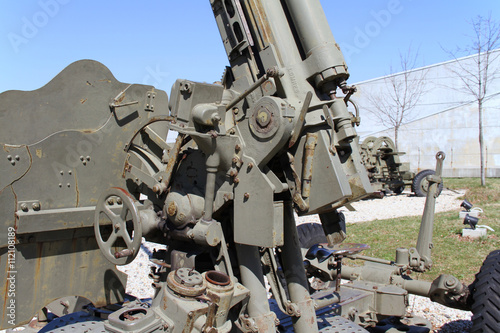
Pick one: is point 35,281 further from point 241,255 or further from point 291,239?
point 291,239

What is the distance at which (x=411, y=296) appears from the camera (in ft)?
19.5

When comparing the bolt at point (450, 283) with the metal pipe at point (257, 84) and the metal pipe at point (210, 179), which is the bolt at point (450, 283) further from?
the metal pipe at point (257, 84)

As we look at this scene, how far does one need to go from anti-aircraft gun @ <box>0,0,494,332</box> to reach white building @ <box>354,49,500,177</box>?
1954 centimetres

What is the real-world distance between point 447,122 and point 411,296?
19765 millimetres

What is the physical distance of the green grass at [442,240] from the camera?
6.70 meters

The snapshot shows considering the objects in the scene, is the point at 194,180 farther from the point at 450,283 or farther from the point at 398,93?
the point at 398,93

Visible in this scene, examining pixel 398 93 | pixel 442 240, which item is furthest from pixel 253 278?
pixel 398 93

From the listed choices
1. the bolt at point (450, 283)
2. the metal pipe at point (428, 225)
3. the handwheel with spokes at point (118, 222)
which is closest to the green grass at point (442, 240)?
the metal pipe at point (428, 225)

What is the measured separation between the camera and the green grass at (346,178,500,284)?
264 inches

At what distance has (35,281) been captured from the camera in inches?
129

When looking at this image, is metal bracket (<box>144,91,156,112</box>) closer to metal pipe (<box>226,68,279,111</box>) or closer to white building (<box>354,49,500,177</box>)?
metal pipe (<box>226,68,279,111</box>)

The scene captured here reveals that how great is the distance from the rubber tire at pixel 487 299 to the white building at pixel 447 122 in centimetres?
1868

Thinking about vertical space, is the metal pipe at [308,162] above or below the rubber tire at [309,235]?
above

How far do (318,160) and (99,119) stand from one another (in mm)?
1810
